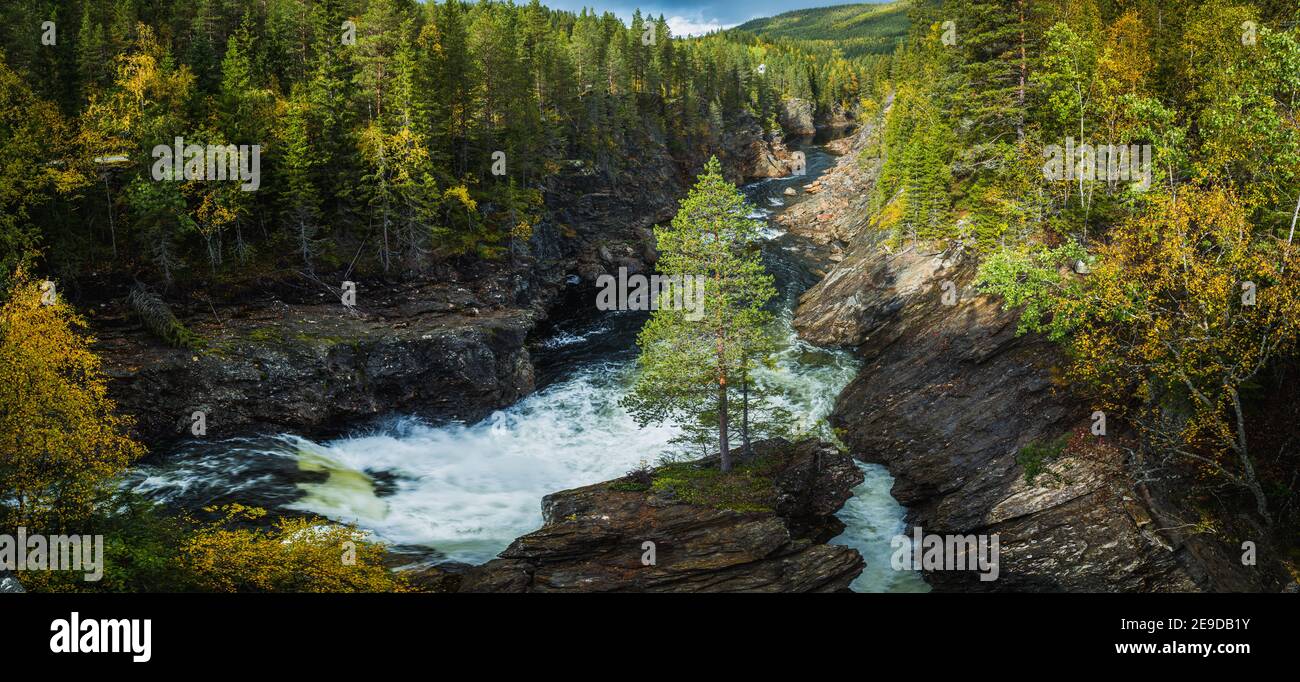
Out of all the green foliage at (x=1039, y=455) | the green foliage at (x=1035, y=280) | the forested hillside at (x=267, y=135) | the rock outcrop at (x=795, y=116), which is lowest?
the green foliage at (x=1039, y=455)

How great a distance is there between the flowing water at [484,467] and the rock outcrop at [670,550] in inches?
93.5

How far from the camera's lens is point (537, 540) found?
2191 cm

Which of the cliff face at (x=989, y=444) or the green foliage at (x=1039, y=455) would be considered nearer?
the cliff face at (x=989, y=444)

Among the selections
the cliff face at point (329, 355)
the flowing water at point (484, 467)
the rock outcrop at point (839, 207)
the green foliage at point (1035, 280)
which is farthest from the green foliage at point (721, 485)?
the rock outcrop at point (839, 207)

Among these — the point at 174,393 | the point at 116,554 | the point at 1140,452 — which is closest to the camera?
the point at 116,554

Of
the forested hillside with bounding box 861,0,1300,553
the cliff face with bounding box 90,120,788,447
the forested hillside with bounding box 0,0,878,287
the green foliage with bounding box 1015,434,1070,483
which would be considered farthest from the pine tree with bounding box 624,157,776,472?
the forested hillside with bounding box 0,0,878,287

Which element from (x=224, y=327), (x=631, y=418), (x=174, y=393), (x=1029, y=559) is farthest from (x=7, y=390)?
(x=1029, y=559)

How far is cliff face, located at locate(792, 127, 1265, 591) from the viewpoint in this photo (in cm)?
2000

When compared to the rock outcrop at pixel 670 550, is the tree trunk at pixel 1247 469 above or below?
above

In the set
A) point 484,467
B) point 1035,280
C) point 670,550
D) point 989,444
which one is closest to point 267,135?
point 484,467

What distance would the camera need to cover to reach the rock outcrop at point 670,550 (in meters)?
19.8

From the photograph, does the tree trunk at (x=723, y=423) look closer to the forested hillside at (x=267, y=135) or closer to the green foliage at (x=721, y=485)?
the green foliage at (x=721, y=485)
